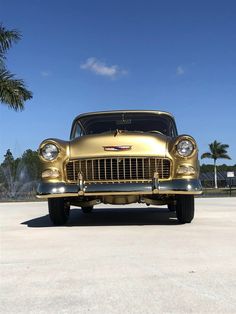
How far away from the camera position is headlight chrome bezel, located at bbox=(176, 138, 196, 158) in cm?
667

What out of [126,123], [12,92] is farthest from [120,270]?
[12,92]

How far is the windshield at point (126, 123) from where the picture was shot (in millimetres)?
8109

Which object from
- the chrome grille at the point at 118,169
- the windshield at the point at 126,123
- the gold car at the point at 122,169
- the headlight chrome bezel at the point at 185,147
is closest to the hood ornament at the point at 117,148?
the gold car at the point at 122,169

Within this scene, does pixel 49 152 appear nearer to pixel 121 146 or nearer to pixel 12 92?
pixel 121 146

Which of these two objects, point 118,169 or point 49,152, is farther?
point 49,152

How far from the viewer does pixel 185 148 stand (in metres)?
6.69

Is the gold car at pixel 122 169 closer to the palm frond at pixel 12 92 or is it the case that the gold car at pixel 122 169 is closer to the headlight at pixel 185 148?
the headlight at pixel 185 148

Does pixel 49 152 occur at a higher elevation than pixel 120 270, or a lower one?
→ higher

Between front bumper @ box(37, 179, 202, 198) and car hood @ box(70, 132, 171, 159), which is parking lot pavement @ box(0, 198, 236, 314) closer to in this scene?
front bumper @ box(37, 179, 202, 198)

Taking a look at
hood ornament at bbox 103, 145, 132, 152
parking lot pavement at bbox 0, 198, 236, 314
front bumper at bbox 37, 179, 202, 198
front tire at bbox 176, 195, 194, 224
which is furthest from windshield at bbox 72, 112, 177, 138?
parking lot pavement at bbox 0, 198, 236, 314

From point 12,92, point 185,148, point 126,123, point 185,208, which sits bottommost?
point 185,208

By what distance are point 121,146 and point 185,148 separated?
865 millimetres

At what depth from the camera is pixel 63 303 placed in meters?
2.98

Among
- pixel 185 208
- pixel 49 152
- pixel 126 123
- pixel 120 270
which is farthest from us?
pixel 126 123
